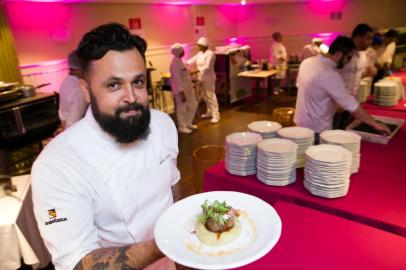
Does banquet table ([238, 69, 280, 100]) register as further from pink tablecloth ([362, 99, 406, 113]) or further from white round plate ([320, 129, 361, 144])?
white round plate ([320, 129, 361, 144])

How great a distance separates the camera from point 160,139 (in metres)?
1.37

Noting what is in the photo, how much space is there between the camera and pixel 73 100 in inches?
111

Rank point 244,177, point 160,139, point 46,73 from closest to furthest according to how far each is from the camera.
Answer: point 160,139
point 244,177
point 46,73

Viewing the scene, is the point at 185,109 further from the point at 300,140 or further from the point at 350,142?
the point at 350,142

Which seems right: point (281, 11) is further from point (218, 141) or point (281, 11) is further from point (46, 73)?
point (46, 73)

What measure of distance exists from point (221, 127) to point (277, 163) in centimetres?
413

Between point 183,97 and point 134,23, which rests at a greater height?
point 134,23

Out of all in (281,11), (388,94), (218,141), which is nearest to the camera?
(388,94)

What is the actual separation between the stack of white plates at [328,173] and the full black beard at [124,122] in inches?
39.7

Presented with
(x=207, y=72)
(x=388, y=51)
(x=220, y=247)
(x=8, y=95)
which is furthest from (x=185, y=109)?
(x=220, y=247)

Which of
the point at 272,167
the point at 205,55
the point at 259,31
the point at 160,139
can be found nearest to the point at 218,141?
the point at 205,55

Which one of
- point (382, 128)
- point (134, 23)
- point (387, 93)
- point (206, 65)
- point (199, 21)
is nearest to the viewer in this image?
point (382, 128)

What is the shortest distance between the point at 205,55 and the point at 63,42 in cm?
261

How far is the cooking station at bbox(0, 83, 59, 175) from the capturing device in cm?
321
